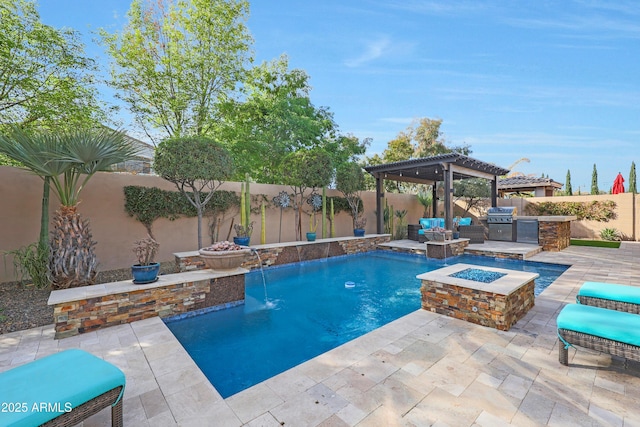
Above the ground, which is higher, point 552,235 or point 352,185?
point 352,185

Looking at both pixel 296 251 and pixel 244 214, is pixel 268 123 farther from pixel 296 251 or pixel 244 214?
pixel 296 251

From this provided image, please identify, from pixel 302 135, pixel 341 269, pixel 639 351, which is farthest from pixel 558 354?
pixel 302 135

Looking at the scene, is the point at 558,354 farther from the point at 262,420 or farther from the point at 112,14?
the point at 112,14

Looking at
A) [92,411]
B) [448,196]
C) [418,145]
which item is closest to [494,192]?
[448,196]

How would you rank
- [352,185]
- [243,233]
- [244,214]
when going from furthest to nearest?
1. [352,185]
2. [244,214]
3. [243,233]

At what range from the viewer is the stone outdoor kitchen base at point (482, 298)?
148 inches

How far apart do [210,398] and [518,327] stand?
389 centimetres

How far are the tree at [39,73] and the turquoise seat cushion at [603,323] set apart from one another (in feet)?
37.7

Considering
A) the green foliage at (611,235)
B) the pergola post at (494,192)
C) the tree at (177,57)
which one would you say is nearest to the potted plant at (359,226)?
the pergola post at (494,192)

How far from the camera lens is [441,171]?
42.3ft

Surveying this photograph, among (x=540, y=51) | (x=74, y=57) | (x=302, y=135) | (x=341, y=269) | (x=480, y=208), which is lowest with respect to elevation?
(x=341, y=269)

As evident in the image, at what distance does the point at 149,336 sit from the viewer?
145 inches

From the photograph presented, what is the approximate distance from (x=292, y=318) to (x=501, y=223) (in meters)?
11.1

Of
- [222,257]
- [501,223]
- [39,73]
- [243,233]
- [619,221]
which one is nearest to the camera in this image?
[222,257]
